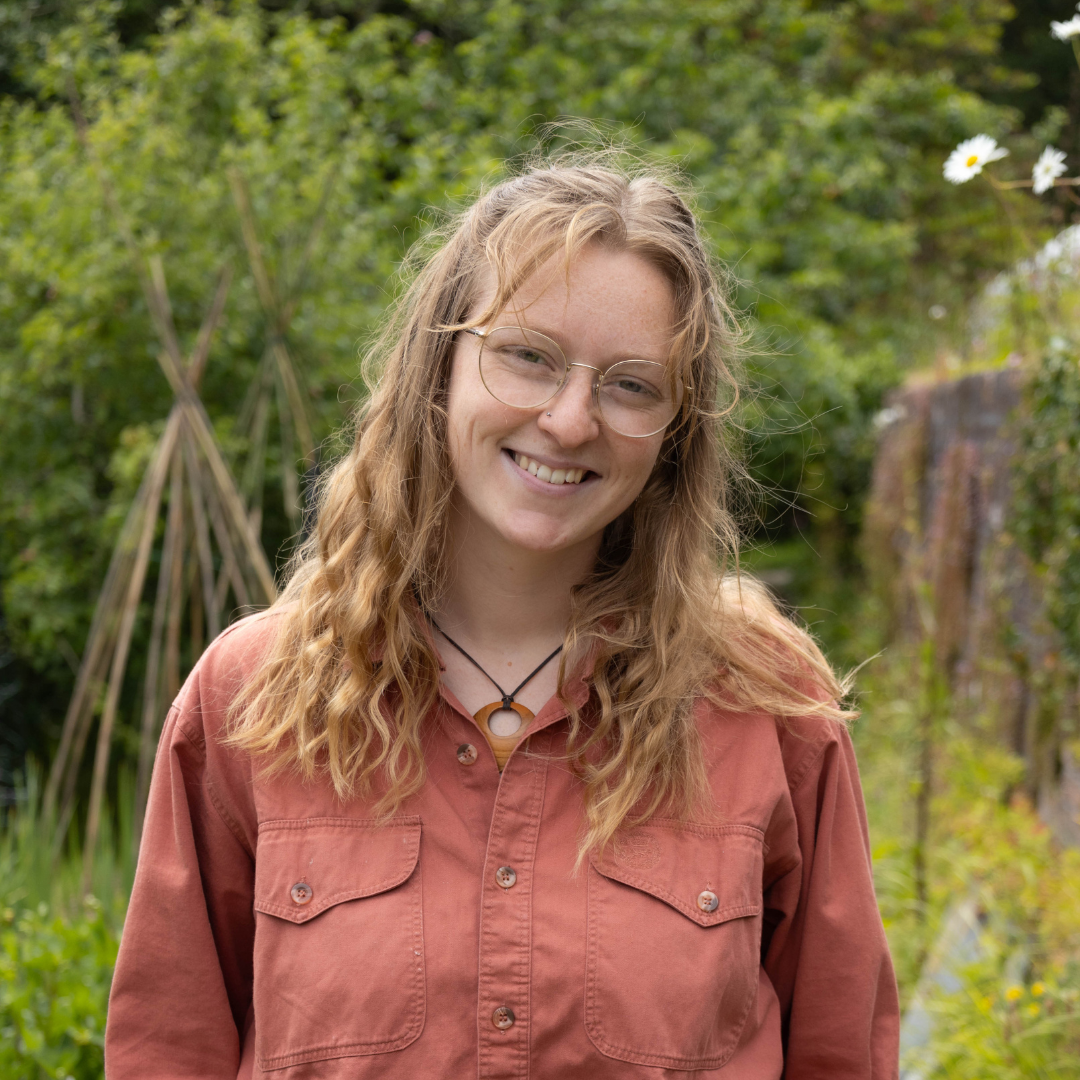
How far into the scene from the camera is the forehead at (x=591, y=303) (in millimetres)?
1370

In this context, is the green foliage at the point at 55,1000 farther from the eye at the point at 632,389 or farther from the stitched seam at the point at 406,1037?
the eye at the point at 632,389

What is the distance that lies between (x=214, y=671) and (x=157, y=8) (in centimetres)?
914

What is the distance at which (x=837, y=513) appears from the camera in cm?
885

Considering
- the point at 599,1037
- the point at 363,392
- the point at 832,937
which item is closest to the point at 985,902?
the point at 832,937

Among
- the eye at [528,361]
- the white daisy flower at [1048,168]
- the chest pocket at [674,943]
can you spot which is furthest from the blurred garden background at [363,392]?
A: the chest pocket at [674,943]

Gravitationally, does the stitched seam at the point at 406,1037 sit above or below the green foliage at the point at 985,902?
above

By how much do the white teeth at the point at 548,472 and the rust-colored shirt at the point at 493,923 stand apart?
320mm

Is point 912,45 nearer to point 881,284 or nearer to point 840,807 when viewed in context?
point 881,284

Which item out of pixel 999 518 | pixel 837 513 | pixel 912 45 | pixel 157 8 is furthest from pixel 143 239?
pixel 912 45

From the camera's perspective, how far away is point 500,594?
156 centimetres

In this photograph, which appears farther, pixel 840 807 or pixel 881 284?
pixel 881 284

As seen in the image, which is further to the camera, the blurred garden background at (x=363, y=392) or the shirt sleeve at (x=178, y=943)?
the blurred garden background at (x=363, y=392)

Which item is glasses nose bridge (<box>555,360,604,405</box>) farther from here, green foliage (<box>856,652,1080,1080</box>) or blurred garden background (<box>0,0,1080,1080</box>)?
green foliage (<box>856,652,1080,1080</box>)

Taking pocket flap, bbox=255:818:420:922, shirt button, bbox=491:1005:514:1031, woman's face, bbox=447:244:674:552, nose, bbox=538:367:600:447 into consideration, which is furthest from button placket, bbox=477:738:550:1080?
nose, bbox=538:367:600:447
